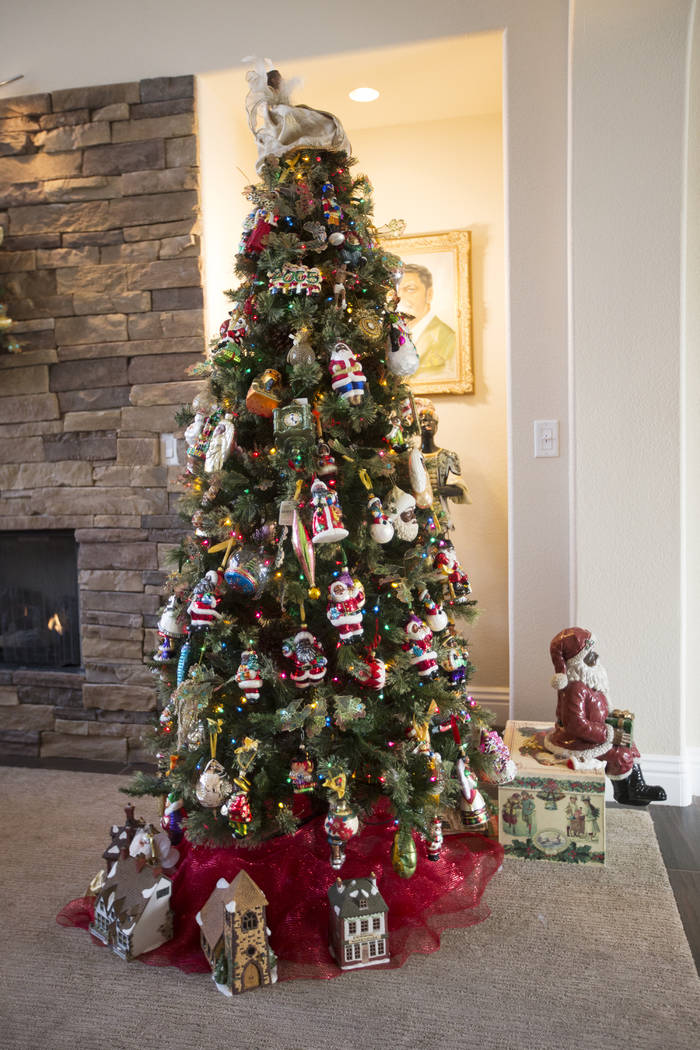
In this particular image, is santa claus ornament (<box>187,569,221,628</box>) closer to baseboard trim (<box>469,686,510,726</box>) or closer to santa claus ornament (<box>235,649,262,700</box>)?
santa claus ornament (<box>235,649,262,700</box>)

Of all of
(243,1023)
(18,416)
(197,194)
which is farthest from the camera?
(18,416)

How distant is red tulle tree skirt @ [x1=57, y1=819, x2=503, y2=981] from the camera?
1.73 m

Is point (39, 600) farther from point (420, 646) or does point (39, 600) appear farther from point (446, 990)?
point (446, 990)

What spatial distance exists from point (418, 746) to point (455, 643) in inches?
12.0

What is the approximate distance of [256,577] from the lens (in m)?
1.82

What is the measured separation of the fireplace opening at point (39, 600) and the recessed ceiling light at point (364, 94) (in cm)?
201

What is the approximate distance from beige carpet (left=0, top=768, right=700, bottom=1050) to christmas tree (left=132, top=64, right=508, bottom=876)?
0.87 ft

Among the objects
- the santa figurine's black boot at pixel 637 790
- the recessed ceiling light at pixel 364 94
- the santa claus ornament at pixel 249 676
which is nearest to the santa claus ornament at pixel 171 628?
the santa claus ornament at pixel 249 676

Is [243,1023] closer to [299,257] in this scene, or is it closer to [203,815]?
[203,815]

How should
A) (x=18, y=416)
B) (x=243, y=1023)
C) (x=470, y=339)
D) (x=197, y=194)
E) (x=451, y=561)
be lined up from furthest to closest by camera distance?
(x=470, y=339)
(x=18, y=416)
(x=197, y=194)
(x=451, y=561)
(x=243, y=1023)

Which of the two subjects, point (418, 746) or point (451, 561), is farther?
point (451, 561)

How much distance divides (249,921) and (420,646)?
2.31 feet

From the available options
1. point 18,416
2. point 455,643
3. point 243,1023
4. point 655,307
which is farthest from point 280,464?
point 18,416

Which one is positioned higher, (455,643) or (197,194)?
(197,194)
